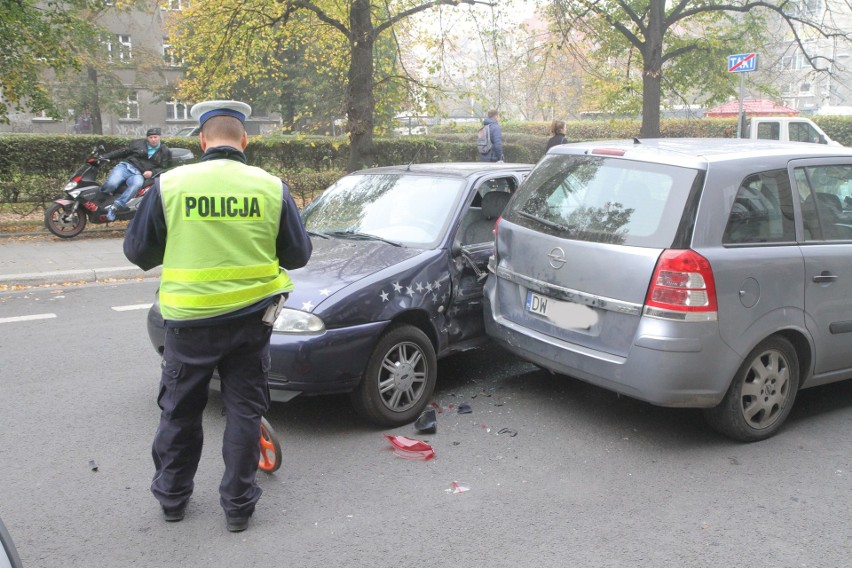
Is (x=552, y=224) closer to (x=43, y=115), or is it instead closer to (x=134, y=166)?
(x=134, y=166)

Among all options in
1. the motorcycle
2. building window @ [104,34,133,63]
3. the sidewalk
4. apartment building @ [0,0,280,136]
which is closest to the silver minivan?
the sidewalk

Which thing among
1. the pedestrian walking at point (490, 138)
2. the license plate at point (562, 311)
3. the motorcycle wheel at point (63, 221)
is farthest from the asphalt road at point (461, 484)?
the pedestrian walking at point (490, 138)

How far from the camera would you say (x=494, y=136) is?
15.0 meters

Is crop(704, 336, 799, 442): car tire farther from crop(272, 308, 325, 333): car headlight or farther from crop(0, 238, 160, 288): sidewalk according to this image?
crop(0, 238, 160, 288): sidewalk

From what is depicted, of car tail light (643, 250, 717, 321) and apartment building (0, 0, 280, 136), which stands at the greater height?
apartment building (0, 0, 280, 136)

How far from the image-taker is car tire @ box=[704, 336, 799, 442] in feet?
15.0

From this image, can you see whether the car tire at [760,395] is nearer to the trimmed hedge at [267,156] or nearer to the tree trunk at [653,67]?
the trimmed hedge at [267,156]

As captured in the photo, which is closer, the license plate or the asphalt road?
the asphalt road

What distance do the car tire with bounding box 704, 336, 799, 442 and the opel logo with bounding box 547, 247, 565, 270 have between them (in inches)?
46.7

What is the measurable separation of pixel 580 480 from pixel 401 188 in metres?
2.76

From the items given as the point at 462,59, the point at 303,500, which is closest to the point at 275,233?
the point at 303,500

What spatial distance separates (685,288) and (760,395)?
933 mm

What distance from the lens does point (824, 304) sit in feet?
15.9

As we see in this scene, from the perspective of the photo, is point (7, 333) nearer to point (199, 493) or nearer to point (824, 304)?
point (199, 493)
